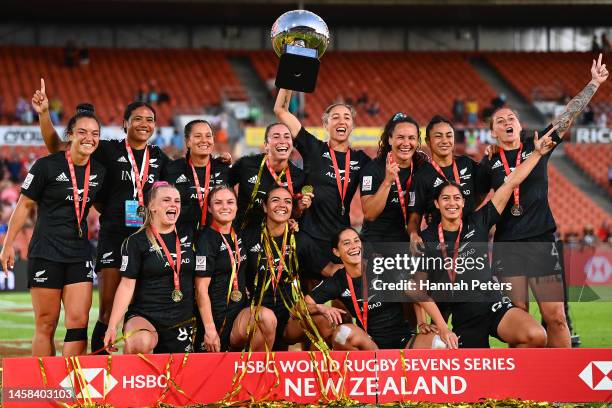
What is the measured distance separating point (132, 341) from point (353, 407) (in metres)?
1.34

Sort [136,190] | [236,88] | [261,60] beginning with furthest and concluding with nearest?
1. [261,60]
2. [236,88]
3. [136,190]

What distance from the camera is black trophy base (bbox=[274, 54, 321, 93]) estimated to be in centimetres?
571

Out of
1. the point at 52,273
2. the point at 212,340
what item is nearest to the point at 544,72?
the point at 212,340

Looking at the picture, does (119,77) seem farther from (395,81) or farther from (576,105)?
(576,105)

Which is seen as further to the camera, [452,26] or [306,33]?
[452,26]

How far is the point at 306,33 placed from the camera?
5766 mm

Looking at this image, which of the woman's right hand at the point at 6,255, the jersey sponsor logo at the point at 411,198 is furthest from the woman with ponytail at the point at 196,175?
the jersey sponsor logo at the point at 411,198

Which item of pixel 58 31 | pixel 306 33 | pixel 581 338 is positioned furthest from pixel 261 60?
pixel 306 33

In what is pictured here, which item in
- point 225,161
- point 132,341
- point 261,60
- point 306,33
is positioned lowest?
point 132,341

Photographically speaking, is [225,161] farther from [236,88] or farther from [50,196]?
[236,88]

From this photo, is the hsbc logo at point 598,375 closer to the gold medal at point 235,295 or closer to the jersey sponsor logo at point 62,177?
the gold medal at point 235,295

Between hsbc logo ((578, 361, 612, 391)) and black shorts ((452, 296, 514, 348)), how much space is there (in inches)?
23.3

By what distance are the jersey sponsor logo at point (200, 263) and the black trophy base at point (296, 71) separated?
1.16m

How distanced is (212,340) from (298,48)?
1.87 metres
